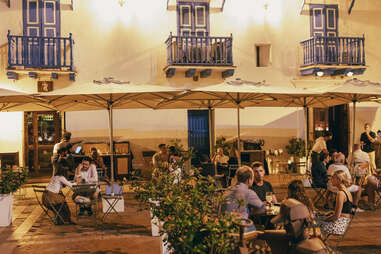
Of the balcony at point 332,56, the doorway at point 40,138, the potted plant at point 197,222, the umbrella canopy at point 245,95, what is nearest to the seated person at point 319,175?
the umbrella canopy at point 245,95

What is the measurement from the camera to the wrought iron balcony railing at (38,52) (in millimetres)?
13062

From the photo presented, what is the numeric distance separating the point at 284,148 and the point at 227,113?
96.1 inches

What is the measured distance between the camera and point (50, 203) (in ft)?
25.8

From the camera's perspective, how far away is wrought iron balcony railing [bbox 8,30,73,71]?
13062 millimetres

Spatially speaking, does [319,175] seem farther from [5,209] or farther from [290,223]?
[5,209]

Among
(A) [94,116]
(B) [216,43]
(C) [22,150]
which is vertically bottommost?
(C) [22,150]

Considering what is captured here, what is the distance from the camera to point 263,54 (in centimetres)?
1544

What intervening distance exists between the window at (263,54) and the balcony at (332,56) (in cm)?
115

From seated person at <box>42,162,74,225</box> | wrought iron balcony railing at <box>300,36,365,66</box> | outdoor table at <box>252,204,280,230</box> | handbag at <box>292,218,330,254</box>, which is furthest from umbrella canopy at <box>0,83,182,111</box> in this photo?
wrought iron balcony railing at <box>300,36,365,66</box>

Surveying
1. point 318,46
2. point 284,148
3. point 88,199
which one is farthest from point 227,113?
point 88,199

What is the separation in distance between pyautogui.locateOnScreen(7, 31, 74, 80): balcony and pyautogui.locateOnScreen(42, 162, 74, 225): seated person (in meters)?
5.90

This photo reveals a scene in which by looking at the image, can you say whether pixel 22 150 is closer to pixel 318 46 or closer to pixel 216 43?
pixel 216 43

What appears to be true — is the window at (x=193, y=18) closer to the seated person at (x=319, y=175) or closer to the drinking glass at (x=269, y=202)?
the seated person at (x=319, y=175)

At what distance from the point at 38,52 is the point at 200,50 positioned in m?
4.97
